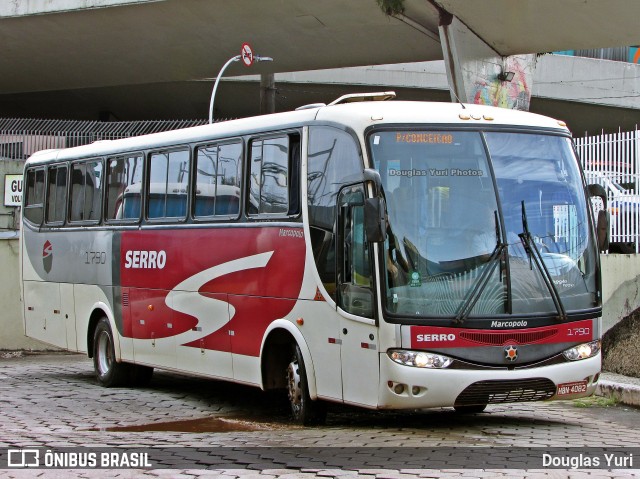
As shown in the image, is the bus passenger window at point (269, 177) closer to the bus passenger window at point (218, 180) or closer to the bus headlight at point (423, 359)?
the bus passenger window at point (218, 180)

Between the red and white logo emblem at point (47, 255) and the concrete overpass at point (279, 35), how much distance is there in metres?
12.4

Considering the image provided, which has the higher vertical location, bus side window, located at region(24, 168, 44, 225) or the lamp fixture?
the lamp fixture

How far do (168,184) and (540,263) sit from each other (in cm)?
564

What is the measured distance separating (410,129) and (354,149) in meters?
0.54

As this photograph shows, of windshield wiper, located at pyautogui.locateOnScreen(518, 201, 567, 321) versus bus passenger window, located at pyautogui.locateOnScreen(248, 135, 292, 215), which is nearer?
windshield wiper, located at pyautogui.locateOnScreen(518, 201, 567, 321)

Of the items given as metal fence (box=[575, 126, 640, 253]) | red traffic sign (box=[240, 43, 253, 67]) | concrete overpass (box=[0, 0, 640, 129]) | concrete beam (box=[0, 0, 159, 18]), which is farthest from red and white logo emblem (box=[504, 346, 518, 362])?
red traffic sign (box=[240, 43, 253, 67])

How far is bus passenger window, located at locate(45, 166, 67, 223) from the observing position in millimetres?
17172

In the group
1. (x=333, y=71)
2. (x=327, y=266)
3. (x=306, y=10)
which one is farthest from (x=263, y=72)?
(x=327, y=266)

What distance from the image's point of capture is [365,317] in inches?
402

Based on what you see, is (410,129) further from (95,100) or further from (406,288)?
(95,100)

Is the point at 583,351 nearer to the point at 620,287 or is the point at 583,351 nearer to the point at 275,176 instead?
the point at 275,176

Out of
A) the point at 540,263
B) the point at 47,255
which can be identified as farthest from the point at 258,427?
the point at 47,255

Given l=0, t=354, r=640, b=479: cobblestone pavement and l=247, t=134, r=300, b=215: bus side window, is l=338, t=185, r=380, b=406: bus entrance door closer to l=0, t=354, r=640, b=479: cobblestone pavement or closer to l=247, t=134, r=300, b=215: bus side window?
l=0, t=354, r=640, b=479: cobblestone pavement

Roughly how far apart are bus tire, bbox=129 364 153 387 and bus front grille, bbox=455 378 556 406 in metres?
6.84
